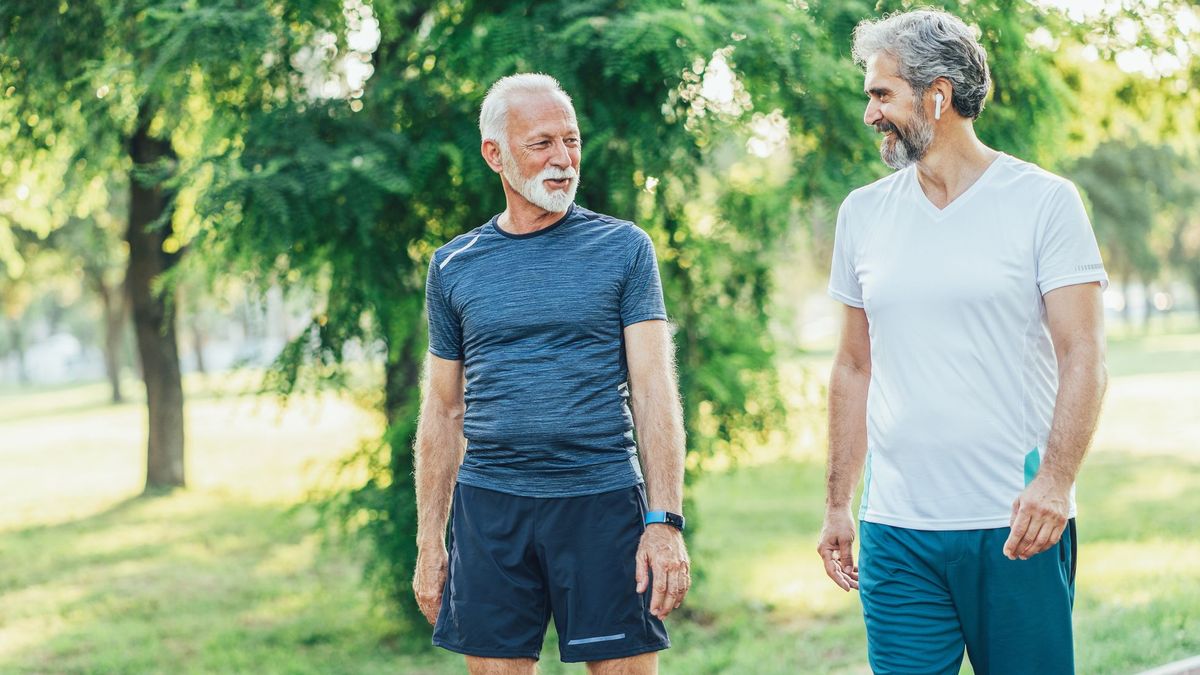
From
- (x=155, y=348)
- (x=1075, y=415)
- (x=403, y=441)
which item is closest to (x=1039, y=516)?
(x=1075, y=415)

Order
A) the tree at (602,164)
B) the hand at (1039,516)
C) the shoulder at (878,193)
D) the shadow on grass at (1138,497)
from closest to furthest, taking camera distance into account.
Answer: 1. the hand at (1039,516)
2. the shoulder at (878,193)
3. the tree at (602,164)
4. the shadow on grass at (1138,497)

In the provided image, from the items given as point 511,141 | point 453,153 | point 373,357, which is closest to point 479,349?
point 511,141

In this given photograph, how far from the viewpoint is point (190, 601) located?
34.2 ft

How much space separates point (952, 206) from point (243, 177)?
428cm

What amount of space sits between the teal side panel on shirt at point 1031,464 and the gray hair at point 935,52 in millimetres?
813

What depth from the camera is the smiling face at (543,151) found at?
3.50 meters

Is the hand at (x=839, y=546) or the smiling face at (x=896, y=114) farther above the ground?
the smiling face at (x=896, y=114)

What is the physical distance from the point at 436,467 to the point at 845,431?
1121 millimetres

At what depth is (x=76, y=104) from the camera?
7.81m

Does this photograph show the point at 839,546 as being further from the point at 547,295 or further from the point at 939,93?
the point at 939,93

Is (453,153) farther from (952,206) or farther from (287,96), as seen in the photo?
(952,206)

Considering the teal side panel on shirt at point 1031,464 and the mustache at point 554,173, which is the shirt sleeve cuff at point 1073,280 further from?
the mustache at point 554,173

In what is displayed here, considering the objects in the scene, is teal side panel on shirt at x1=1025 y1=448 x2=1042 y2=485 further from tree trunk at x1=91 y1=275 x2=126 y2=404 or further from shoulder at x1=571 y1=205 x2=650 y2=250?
tree trunk at x1=91 y1=275 x2=126 y2=404

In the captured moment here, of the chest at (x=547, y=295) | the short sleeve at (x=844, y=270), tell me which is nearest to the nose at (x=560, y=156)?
the chest at (x=547, y=295)
